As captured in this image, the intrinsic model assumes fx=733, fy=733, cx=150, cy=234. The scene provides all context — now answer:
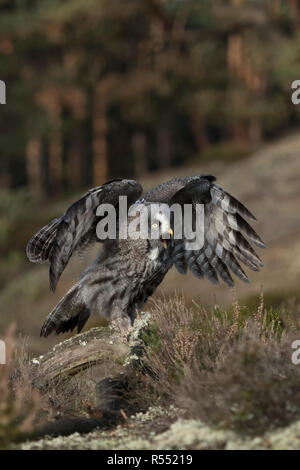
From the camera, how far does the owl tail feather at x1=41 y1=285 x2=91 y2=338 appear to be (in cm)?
636

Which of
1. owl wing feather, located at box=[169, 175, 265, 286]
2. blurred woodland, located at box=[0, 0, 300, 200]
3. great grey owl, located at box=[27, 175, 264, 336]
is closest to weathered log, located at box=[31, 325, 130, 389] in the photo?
great grey owl, located at box=[27, 175, 264, 336]

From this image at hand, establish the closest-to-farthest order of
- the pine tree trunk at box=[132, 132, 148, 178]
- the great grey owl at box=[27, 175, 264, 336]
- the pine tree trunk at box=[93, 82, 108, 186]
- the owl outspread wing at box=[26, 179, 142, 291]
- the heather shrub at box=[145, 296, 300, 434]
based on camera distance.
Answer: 1. the heather shrub at box=[145, 296, 300, 434]
2. the owl outspread wing at box=[26, 179, 142, 291]
3. the great grey owl at box=[27, 175, 264, 336]
4. the pine tree trunk at box=[93, 82, 108, 186]
5. the pine tree trunk at box=[132, 132, 148, 178]

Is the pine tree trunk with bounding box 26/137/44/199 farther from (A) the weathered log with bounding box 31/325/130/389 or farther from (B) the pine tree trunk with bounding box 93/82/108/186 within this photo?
(A) the weathered log with bounding box 31/325/130/389

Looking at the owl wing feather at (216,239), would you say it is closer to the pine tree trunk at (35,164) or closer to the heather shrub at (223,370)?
the heather shrub at (223,370)

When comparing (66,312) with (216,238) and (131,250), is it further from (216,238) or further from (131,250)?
(216,238)

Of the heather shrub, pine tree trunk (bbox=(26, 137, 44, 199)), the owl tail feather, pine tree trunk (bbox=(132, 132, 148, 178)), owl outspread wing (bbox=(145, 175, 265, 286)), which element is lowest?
the heather shrub

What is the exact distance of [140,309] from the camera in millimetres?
6578

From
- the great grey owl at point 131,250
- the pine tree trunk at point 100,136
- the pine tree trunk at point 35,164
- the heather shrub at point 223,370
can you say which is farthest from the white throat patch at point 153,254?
the pine tree trunk at point 35,164

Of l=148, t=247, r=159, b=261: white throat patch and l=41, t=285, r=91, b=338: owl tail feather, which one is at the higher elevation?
l=148, t=247, r=159, b=261: white throat patch

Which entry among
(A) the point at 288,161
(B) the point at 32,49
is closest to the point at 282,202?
(A) the point at 288,161

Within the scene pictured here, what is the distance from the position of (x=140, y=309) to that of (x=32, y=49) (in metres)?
23.6

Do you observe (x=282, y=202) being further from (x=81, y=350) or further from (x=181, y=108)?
(x=81, y=350)

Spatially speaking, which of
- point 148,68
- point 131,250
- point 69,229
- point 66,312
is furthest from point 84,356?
point 148,68

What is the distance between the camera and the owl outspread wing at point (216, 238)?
21.8 feet
